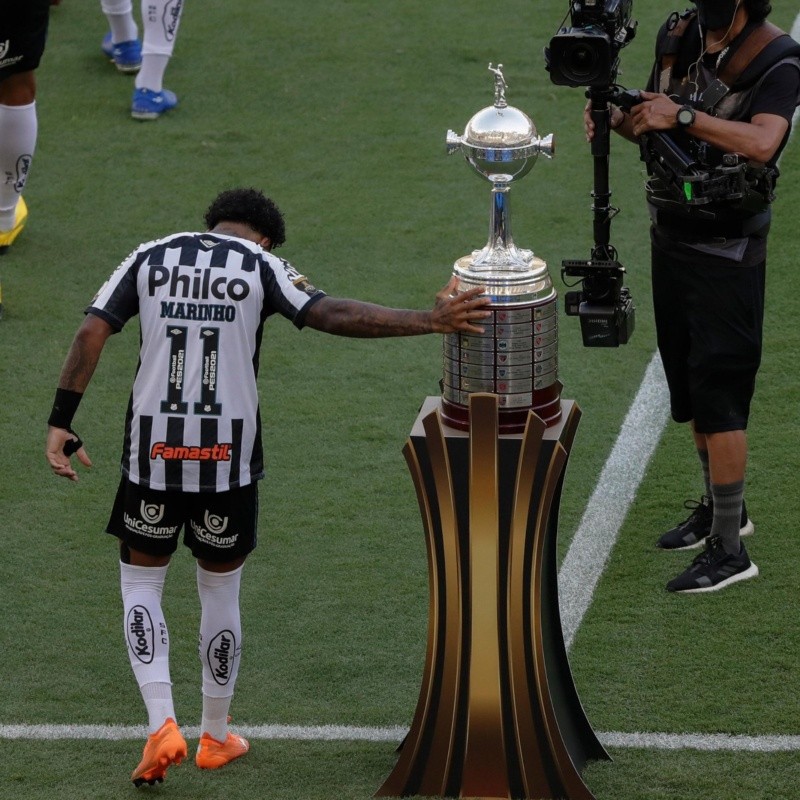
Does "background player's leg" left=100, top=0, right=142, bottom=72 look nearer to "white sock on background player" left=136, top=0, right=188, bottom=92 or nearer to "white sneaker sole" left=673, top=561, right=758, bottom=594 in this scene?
"white sock on background player" left=136, top=0, right=188, bottom=92

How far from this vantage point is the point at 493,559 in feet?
12.7

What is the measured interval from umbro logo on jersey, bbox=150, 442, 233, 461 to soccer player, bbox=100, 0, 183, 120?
5.64 meters

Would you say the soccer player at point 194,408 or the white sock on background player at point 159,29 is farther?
the white sock on background player at point 159,29

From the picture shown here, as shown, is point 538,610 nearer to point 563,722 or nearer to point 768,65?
point 563,722

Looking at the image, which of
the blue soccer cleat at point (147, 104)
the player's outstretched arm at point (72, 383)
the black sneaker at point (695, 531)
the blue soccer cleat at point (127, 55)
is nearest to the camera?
the player's outstretched arm at point (72, 383)

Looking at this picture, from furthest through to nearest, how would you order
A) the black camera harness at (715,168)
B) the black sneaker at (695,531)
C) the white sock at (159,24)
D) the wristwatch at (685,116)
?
the white sock at (159,24) → the black sneaker at (695,531) → the black camera harness at (715,168) → the wristwatch at (685,116)

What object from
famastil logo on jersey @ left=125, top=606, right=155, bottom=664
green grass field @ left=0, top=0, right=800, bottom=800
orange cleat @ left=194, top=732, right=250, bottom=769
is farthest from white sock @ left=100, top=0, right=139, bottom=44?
orange cleat @ left=194, top=732, right=250, bottom=769

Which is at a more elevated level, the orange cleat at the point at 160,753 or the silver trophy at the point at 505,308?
the silver trophy at the point at 505,308

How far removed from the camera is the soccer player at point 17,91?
23.5 feet

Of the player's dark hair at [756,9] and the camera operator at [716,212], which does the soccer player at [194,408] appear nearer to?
the camera operator at [716,212]

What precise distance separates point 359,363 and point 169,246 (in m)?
2.90

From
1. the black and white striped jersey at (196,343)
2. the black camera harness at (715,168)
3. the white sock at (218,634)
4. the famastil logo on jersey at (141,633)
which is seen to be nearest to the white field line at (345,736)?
the white sock at (218,634)

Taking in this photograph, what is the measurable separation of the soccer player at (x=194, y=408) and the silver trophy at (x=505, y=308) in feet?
0.24

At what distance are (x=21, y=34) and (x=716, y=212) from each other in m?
3.82
